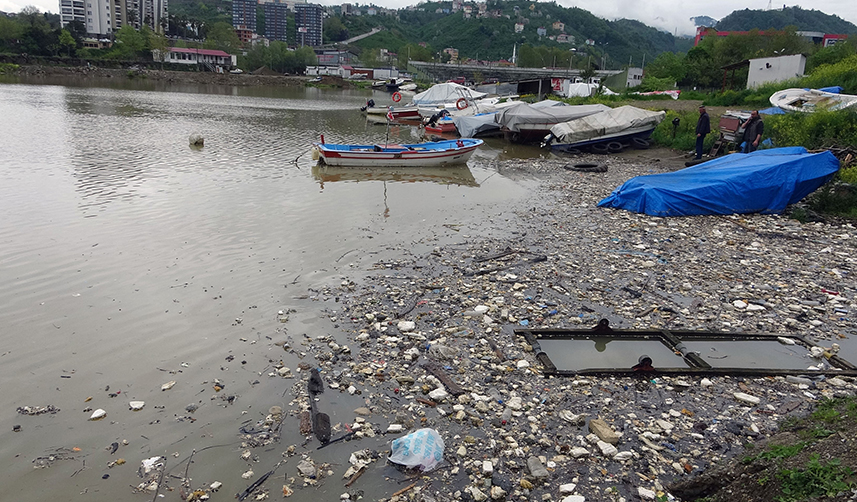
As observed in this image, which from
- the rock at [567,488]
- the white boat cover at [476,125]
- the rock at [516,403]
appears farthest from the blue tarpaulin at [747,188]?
the white boat cover at [476,125]

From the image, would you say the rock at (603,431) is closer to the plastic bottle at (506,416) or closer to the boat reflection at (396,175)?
the plastic bottle at (506,416)

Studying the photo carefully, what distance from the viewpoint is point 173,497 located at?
16.0 ft

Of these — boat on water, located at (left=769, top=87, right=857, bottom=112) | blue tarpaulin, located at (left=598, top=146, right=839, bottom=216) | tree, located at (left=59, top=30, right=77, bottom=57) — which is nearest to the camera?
blue tarpaulin, located at (left=598, top=146, right=839, bottom=216)

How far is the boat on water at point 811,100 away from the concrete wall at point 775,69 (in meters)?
12.1

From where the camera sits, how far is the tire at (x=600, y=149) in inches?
1096

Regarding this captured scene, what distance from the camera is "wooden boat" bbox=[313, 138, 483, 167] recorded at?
2203cm

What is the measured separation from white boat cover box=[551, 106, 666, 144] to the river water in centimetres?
723

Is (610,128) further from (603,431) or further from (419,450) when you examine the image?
(419,450)

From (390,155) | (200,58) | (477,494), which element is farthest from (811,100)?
(200,58)

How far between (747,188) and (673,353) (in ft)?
30.5

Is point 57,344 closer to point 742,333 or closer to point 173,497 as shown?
point 173,497

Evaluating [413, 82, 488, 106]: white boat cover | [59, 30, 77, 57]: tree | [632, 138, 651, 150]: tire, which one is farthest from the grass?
[59, 30, 77, 57]: tree

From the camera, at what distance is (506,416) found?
19.3 feet

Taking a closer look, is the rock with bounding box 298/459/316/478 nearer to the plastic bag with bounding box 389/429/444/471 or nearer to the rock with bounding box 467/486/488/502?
the plastic bag with bounding box 389/429/444/471
